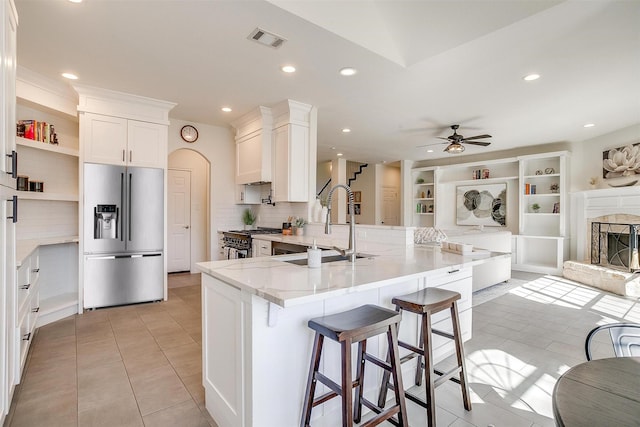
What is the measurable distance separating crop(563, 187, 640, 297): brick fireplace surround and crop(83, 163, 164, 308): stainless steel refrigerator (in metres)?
6.57

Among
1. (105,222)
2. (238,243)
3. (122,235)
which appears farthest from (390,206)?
(105,222)

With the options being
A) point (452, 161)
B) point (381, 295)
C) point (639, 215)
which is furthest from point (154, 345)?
point (452, 161)

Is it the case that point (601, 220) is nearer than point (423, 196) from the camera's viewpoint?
Yes

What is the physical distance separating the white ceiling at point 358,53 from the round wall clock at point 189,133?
19.4 inches

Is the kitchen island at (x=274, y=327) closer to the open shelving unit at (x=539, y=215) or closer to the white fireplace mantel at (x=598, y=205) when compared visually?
the white fireplace mantel at (x=598, y=205)

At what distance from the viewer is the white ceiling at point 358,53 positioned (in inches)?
91.9

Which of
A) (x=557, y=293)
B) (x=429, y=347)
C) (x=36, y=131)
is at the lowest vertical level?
(x=557, y=293)

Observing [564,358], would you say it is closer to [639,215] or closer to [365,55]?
[365,55]

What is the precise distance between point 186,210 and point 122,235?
91.3 inches

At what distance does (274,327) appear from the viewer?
1531 mm

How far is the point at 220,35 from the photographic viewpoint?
8.44 ft

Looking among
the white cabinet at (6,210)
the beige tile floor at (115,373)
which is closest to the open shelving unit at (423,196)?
the beige tile floor at (115,373)

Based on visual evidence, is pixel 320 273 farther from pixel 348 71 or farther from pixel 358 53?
pixel 348 71

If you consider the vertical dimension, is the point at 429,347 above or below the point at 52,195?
below
